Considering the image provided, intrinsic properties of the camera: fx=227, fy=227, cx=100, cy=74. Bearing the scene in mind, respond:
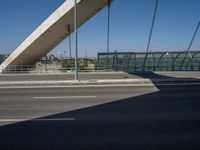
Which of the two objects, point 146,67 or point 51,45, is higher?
point 51,45

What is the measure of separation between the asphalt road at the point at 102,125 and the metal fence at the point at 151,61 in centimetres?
1430

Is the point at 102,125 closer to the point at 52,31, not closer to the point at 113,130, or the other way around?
the point at 113,130

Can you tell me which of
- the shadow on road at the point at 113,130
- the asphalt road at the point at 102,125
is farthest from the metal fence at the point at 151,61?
the shadow on road at the point at 113,130

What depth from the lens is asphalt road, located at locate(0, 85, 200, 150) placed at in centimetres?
457

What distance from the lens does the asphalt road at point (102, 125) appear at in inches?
180

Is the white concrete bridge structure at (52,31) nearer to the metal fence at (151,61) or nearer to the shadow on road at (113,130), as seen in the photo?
the metal fence at (151,61)

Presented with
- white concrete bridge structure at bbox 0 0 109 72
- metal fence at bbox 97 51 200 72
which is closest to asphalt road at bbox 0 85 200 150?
metal fence at bbox 97 51 200 72

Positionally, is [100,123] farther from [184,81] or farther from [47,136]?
[184,81]

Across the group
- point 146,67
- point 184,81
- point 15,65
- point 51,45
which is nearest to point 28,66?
point 15,65

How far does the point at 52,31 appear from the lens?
26922 mm

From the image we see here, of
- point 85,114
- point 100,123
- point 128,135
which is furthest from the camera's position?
point 85,114

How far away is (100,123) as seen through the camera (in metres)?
5.93

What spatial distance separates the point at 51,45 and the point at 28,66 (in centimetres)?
472

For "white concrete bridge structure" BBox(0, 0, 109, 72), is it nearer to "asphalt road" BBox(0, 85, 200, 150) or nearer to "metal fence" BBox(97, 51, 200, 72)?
"metal fence" BBox(97, 51, 200, 72)
